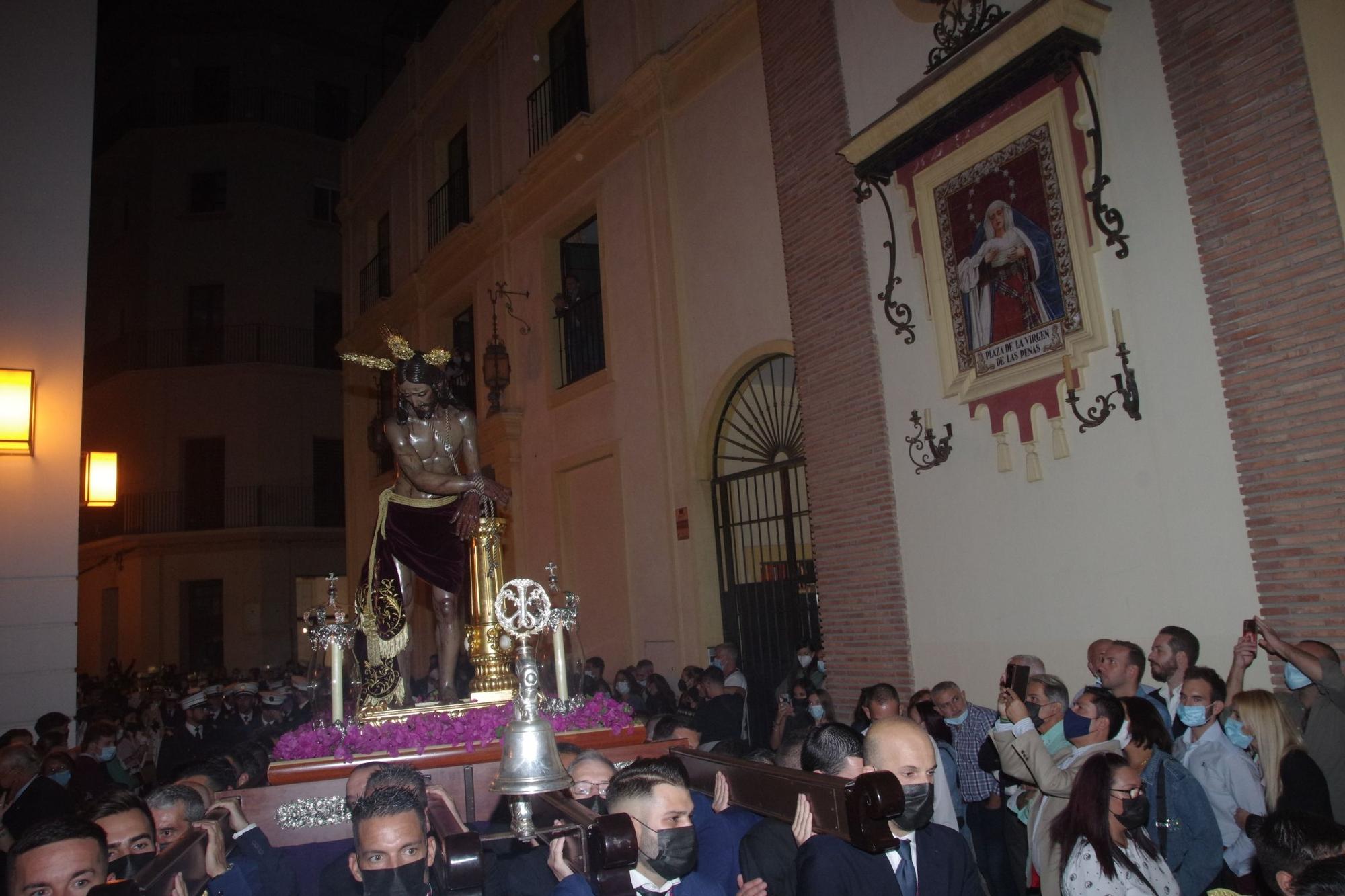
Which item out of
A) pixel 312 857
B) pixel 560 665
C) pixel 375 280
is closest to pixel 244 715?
pixel 560 665

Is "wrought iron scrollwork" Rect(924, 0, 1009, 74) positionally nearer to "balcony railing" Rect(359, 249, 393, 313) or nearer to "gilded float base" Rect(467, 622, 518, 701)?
"gilded float base" Rect(467, 622, 518, 701)

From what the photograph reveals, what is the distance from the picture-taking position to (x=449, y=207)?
18.3m

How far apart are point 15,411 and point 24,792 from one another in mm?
3287

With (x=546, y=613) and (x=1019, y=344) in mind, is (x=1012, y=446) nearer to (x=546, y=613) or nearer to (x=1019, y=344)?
(x=1019, y=344)

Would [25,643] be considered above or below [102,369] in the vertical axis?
below

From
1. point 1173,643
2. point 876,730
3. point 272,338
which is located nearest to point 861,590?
point 1173,643

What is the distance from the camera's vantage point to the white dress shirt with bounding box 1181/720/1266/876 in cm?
455

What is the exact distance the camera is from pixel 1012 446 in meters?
7.59

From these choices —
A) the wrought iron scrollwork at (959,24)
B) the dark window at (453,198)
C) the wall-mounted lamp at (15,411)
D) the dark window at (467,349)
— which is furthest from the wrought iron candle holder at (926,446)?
the dark window at (453,198)

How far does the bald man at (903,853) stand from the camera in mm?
3170

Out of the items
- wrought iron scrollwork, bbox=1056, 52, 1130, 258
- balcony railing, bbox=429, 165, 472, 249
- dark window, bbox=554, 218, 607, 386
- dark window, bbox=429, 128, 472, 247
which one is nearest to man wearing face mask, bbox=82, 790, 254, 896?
wrought iron scrollwork, bbox=1056, 52, 1130, 258

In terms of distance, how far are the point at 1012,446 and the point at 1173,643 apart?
81.0 inches

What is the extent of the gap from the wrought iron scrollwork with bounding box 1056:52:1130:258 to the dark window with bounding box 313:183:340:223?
22.6 meters

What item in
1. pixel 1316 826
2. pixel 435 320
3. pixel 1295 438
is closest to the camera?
pixel 1316 826
